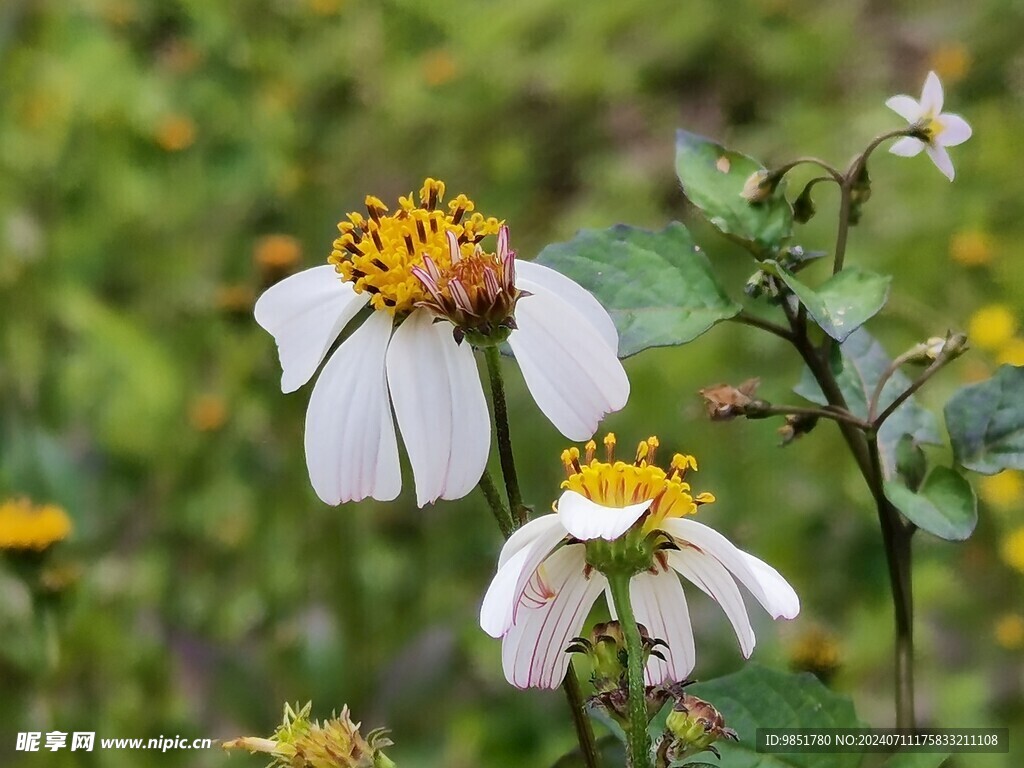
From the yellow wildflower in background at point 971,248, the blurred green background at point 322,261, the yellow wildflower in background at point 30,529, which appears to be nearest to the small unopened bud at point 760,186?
the blurred green background at point 322,261

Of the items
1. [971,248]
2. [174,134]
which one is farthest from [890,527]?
[174,134]

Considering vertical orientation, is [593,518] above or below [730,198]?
below

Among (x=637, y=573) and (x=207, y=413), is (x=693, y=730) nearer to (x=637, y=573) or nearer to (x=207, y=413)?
A: (x=637, y=573)

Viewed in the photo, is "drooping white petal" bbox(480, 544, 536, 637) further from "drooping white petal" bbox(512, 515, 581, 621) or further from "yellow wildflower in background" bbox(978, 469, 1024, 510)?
"yellow wildflower in background" bbox(978, 469, 1024, 510)

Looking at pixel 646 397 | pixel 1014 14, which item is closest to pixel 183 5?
pixel 646 397

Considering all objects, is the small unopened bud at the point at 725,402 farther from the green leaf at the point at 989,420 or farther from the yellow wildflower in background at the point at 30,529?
the yellow wildflower in background at the point at 30,529

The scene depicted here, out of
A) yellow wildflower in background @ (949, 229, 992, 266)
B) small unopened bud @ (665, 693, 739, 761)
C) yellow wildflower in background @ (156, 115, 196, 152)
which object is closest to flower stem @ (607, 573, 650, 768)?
small unopened bud @ (665, 693, 739, 761)
